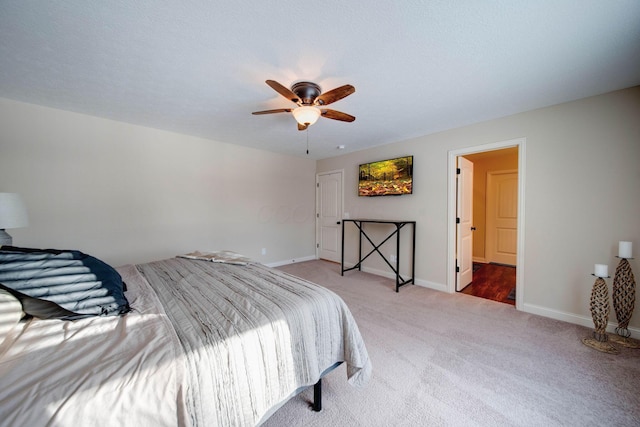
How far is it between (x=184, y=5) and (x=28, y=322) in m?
1.73

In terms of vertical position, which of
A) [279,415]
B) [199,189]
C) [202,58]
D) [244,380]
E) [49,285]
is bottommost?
[279,415]

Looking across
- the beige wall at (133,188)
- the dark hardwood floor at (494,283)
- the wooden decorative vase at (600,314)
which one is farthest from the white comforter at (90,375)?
the dark hardwood floor at (494,283)

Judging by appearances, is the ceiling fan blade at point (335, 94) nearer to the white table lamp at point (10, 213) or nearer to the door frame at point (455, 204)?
the door frame at point (455, 204)

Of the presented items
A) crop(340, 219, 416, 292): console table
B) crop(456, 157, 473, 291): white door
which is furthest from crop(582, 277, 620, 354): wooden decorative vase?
crop(340, 219, 416, 292): console table

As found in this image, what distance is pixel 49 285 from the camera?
1.09 meters

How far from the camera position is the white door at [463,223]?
3216 mm

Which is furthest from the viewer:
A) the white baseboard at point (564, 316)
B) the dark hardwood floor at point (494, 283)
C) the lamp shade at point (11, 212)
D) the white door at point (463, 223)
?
the white door at point (463, 223)

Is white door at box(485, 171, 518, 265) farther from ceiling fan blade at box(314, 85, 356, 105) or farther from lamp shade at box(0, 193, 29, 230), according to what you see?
lamp shade at box(0, 193, 29, 230)

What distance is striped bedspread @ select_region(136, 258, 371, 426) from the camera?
92 cm

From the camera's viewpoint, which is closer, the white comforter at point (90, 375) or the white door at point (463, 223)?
the white comforter at point (90, 375)

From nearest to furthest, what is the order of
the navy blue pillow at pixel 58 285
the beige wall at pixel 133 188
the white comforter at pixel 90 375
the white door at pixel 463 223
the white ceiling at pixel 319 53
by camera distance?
1. the white comforter at pixel 90 375
2. the navy blue pillow at pixel 58 285
3. the white ceiling at pixel 319 53
4. the beige wall at pixel 133 188
5. the white door at pixel 463 223

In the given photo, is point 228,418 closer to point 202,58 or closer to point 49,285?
point 49,285

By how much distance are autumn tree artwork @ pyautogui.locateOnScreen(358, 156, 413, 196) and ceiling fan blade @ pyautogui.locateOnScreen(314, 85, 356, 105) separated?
2.14 m

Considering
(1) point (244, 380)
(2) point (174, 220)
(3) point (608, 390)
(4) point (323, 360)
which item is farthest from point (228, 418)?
(2) point (174, 220)
